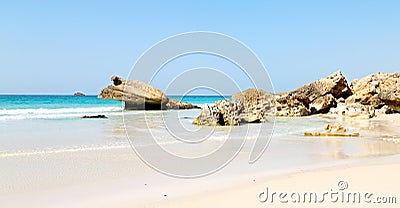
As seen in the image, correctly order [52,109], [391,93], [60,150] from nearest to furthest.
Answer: [60,150] → [391,93] → [52,109]

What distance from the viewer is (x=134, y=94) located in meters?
28.8

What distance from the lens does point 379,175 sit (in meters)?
5.21

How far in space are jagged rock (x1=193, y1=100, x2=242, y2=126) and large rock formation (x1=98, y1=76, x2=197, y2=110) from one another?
13439 millimetres

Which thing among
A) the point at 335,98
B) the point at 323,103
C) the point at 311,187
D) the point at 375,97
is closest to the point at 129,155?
the point at 311,187

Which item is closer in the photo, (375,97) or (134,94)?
(375,97)

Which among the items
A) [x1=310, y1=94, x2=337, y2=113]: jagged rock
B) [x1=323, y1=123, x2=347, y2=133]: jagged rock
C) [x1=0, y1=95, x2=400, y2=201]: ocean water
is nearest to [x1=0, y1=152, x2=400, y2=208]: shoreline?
[x1=0, y1=95, x2=400, y2=201]: ocean water

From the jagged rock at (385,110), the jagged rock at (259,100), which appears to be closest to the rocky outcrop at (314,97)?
the jagged rock at (259,100)

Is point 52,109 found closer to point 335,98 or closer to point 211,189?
point 335,98

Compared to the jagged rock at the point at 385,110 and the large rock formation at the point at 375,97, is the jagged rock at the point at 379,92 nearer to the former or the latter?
the large rock formation at the point at 375,97

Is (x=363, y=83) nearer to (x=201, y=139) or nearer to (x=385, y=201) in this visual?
(x=201, y=139)

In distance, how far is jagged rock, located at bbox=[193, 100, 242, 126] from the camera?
1453 centimetres

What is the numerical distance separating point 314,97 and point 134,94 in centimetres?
1375

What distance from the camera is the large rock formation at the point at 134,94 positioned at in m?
28.3

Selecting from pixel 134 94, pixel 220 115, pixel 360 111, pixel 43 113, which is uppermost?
pixel 134 94
